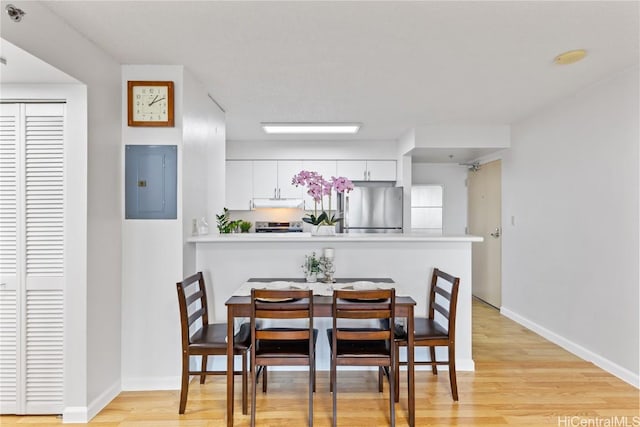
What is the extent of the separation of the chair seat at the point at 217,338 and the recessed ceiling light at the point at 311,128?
8.71 ft

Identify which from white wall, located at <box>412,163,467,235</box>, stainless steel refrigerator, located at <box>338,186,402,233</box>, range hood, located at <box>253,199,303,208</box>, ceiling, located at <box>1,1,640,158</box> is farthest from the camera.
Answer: white wall, located at <box>412,163,467,235</box>

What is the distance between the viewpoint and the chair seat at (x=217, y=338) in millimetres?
2436

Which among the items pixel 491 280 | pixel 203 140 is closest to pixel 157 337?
pixel 203 140

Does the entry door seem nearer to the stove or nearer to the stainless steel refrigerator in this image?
the stainless steel refrigerator

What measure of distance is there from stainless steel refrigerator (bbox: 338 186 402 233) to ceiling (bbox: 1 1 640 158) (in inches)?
65.8

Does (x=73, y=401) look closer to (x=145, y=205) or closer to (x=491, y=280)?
(x=145, y=205)

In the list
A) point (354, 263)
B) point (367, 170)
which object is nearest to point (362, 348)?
point (354, 263)

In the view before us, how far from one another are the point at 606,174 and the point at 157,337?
12.5ft

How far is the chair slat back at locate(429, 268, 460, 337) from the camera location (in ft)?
8.50

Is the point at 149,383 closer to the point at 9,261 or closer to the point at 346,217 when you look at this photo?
the point at 9,261

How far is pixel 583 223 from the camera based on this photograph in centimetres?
341

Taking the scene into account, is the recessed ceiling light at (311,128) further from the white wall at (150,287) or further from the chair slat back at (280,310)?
the chair slat back at (280,310)

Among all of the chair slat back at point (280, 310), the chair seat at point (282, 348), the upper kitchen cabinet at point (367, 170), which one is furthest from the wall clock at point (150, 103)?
the upper kitchen cabinet at point (367, 170)

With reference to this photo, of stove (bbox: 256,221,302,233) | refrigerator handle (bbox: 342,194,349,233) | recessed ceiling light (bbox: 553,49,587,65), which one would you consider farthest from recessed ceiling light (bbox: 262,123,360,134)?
recessed ceiling light (bbox: 553,49,587,65)
